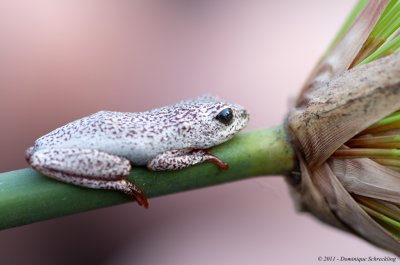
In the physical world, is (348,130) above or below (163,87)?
above

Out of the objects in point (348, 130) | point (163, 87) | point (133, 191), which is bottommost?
point (163, 87)

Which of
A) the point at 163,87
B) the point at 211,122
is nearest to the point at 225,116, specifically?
the point at 211,122

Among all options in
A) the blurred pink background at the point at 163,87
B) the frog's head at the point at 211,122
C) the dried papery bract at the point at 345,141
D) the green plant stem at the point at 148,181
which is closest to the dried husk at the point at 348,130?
the dried papery bract at the point at 345,141

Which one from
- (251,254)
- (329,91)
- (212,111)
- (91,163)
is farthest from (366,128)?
(251,254)

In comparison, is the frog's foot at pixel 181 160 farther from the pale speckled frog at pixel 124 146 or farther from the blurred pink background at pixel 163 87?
the blurred pink background at pixel 163 87

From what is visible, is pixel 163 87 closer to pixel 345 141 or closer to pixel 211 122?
pixel 211 122

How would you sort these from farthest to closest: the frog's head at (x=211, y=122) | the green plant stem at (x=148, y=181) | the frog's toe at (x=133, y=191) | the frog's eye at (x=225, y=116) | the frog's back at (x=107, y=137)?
the frog's eye at (x=225, y=116), the frog's head at (x=211, y=122), the frog's back at (x=107, y=137), the frog's toe at (x=133, y=191), the green plant stem at (x=148, y=181)
